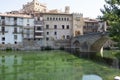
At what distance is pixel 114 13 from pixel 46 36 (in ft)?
205

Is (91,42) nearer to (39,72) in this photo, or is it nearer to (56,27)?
(56,27)

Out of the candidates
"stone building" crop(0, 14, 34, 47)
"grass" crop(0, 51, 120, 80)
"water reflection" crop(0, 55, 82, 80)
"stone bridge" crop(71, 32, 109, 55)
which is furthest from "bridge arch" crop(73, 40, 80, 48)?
"water reflection" crop(0, 55, 82, 80)

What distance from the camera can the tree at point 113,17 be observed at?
15945mm

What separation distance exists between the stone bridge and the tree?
37395 millimetres

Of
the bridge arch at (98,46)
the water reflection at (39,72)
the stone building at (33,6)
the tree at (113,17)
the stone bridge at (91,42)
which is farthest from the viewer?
the stone building at (33,6)

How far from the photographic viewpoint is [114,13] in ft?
53.2

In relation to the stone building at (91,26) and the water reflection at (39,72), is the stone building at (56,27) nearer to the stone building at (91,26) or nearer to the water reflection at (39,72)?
the stone building at (91,26)

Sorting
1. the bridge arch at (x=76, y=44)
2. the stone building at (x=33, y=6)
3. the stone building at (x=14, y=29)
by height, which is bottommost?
the bridge arch at (x=76, y=44)

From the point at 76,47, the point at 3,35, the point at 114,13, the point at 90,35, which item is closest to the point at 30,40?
the point at 3,35

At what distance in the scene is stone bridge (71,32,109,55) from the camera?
57.1 m

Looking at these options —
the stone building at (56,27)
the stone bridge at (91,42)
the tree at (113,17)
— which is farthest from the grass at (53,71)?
the stone building at (56,27)

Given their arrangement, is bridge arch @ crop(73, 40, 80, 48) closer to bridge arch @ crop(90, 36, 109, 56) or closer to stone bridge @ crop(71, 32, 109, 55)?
stone bridge @ crop(71, 32, 109, 55)

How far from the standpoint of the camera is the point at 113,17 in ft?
53.7

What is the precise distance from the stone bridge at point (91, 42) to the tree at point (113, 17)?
37.4 m
